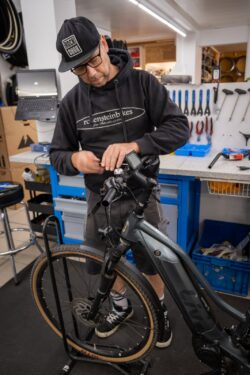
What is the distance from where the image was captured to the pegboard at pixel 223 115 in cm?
220

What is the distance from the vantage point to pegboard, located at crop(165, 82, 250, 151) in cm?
220

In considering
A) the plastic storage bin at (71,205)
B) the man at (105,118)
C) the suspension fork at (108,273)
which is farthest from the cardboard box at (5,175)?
the suspension fork at (108,273)

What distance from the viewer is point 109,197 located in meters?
0.98

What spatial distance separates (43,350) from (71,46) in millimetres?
1616

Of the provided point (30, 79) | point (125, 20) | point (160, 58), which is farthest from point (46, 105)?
point (160, 58)

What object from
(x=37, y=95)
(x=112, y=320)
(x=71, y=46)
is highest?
(x=71, y=46)

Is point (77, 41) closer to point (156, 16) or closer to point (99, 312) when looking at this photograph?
point (99, 312)

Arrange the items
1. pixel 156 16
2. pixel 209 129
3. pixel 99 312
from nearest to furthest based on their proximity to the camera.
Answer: pixel 99 312, pixel 209 129, pixel 156 16

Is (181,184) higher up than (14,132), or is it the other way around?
(14,132)

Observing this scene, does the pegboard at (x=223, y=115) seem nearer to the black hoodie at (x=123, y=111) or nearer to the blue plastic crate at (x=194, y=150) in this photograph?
the blue plastic crate at (x=194, y=150)

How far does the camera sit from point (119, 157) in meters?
1.02

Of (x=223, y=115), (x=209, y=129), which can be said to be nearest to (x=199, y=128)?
(x=209, y=129)

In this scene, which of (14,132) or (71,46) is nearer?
(71,46)

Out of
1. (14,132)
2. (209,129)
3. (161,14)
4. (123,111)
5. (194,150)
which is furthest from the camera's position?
(161,14)
